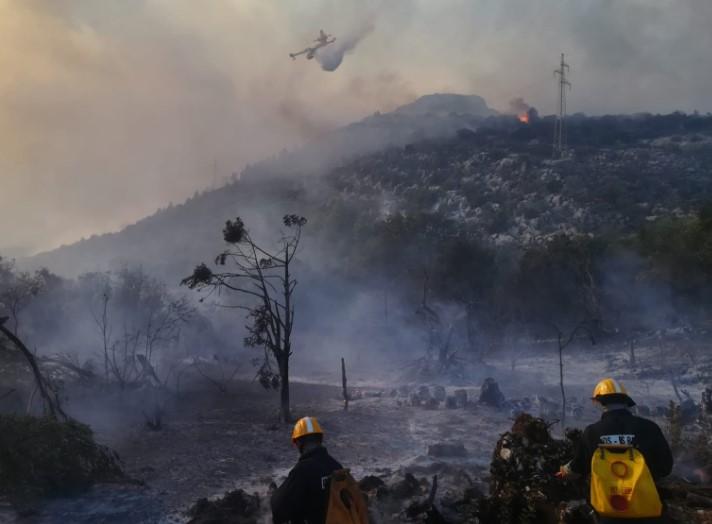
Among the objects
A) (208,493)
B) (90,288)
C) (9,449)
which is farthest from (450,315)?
(9,449)

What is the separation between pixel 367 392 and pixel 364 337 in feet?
41.8

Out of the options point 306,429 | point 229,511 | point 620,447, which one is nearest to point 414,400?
point 229,511

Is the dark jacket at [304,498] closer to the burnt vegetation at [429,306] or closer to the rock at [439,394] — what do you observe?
the burnt vegetation at [429,306]

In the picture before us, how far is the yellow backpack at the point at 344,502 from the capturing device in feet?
13.9

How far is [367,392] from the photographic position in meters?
24.7

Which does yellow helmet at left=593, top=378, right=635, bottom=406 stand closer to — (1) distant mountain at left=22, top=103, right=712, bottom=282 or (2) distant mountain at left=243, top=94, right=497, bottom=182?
(1) distant mountain at left=22, top=103, right=712, bottom=282

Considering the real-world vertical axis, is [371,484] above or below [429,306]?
below

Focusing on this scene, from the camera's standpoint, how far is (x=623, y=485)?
420 cm

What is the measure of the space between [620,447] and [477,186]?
2200 inches

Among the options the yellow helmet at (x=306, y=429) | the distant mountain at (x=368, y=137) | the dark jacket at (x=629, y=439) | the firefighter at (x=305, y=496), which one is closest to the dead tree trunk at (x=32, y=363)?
the yellow helmet at (x=306, y=429)

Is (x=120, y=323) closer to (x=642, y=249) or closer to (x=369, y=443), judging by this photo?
(x=369, y=443)

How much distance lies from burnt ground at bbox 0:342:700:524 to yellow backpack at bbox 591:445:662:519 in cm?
570

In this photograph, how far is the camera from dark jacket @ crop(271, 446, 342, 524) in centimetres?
430

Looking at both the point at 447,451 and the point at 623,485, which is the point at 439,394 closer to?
the point at 447,451
